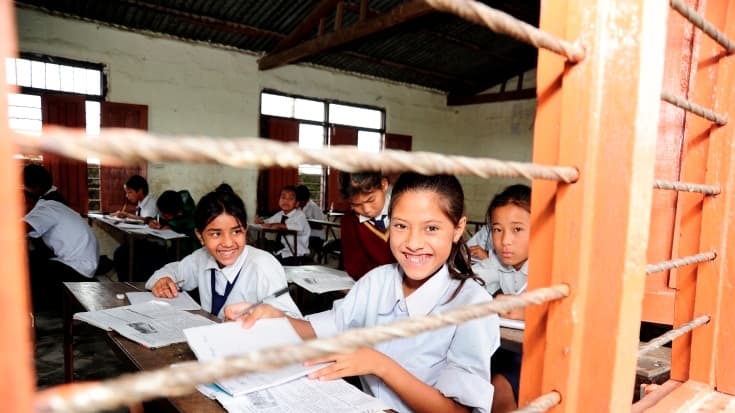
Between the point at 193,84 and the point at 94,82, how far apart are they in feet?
3.76

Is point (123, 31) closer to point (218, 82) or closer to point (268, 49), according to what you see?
point (218, 82)

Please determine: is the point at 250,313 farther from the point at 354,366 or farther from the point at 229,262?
the point at 229,262

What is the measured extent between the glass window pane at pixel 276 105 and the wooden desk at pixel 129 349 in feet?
16.0

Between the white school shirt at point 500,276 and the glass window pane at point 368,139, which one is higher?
the glass window pane at point 368,139

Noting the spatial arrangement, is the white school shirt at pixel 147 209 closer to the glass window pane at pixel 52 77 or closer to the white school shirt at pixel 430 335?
the glass window pane at pixel 52 77

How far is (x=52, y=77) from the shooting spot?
5070 mm

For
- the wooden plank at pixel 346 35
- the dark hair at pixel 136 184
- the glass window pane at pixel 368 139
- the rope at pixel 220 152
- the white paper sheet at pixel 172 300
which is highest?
the wooden plank at pixel 346 35

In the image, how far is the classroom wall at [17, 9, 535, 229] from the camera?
203 inches

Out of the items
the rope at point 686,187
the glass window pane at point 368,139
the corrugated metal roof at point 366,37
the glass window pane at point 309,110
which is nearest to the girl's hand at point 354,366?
the rope at point 686,187

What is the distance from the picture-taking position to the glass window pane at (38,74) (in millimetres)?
4938

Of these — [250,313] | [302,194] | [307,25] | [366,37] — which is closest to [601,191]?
[250,313]

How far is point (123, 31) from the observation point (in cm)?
546

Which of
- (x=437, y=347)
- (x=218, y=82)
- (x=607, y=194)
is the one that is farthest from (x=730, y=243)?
(x=218, y=82)

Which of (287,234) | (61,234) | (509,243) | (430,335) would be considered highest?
(509,243)
